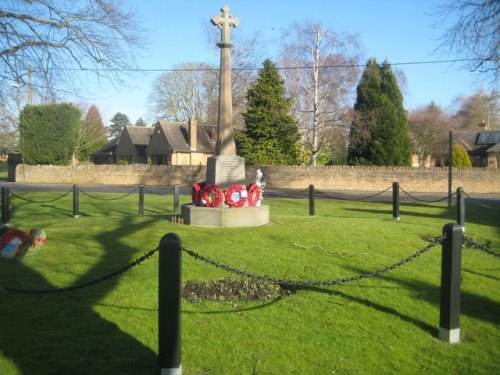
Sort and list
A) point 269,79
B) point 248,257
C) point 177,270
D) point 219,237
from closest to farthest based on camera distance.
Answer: point 177,270 → point 248,257 → point 219,237 → point 269,79

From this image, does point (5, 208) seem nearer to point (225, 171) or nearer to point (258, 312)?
point (225, 171)

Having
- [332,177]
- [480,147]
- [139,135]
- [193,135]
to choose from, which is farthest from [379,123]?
[139,135]

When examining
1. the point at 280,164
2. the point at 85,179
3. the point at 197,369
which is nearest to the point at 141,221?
the point at 197,369

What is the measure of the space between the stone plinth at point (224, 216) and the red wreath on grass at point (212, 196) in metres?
0.25

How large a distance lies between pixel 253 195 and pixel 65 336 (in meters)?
7.42

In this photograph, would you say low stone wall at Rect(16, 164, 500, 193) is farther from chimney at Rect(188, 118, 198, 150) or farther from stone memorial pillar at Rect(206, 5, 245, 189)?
stone memorial pillar at Rect(206, 5, 245, 189)

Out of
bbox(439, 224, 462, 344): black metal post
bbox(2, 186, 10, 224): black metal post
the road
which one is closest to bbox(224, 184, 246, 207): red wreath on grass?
bbox(2, 186, 10, 224): black metal post

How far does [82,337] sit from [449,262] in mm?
3963

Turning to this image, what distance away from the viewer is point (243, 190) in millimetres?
12203

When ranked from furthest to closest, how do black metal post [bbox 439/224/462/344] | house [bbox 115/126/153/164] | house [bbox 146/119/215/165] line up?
house [bbox 115/126/153/164]
house [bbox 146/119/215/165]
black metal post [bbox 439/224/462/344]

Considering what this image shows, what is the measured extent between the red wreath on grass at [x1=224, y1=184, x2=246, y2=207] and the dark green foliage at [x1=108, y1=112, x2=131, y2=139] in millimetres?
117881

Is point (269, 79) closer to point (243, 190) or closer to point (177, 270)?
point (243, 190)

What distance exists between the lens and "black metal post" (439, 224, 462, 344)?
18.0 ft

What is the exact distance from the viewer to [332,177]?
3525cm
